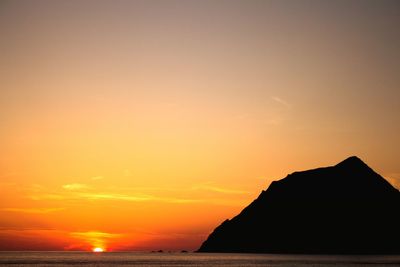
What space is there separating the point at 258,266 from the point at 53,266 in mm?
85145

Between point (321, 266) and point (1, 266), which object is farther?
point (1, 266)

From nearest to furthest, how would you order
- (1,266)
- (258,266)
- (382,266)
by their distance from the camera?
(382,266) → (258,266) → (1,266)

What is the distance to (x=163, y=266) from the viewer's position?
183250mm

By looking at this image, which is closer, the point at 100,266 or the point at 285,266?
the point at 285,266

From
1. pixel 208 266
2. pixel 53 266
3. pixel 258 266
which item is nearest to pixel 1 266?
pixel 53 266

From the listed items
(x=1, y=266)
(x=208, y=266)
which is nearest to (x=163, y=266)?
(x=208, y=266)

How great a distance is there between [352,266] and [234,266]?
4195 centimetres

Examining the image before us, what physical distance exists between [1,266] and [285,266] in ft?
363

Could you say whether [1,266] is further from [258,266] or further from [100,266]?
[258,266]

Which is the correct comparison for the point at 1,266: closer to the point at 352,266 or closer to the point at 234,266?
the point at 234,266

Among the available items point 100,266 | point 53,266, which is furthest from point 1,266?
point 100,266

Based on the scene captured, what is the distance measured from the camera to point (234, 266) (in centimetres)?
16288

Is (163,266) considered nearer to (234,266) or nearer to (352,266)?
(234,266)

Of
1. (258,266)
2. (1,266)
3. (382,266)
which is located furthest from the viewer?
(1,266)
